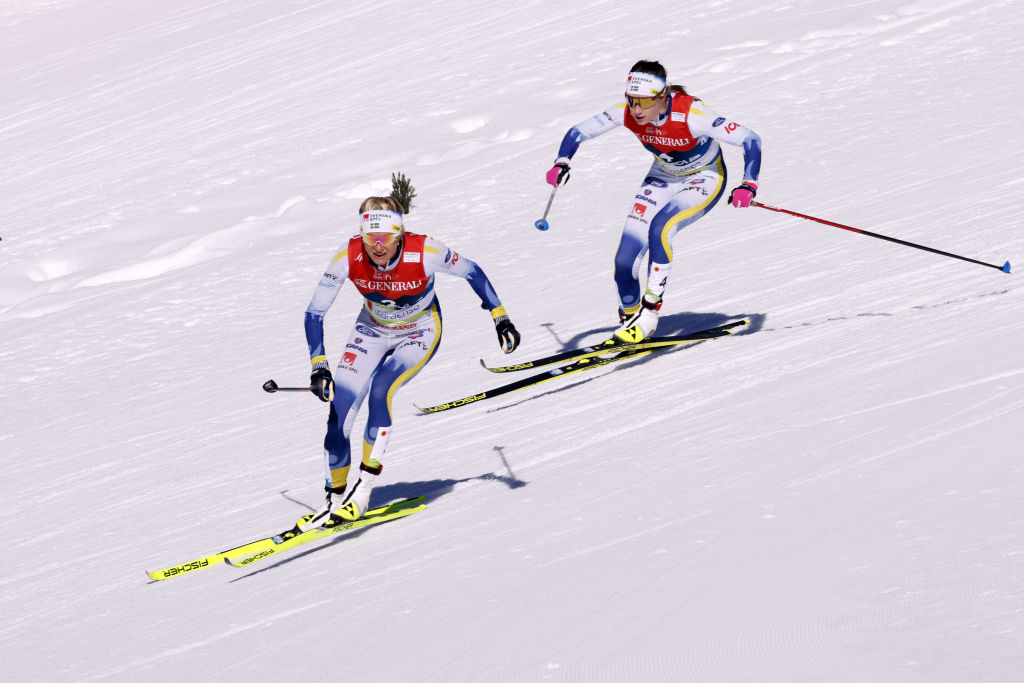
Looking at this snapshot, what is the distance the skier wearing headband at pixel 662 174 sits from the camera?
7.93 metres

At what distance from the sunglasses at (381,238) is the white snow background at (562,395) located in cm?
150

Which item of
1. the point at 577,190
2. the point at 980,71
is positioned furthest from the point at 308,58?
the point at 980,71

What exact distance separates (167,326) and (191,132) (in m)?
9.64

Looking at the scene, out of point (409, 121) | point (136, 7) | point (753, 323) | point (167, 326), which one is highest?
point (136, 7)

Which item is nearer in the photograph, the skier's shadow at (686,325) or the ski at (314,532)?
the ski at (314,532)

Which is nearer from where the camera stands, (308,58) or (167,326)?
(167,326)

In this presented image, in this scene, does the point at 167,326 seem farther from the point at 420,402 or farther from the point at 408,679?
the point at 408,679

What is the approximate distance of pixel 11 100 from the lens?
87.5 feet

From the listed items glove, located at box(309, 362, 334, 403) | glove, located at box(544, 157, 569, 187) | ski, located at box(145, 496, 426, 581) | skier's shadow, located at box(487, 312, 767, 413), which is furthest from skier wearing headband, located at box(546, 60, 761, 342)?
ski, located at box(145, 496, 426, 581)

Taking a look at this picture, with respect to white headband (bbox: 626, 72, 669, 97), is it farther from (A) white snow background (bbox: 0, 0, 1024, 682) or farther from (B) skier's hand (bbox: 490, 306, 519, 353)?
(B) skier's hand (bbox: 490, 306, 519, 353)

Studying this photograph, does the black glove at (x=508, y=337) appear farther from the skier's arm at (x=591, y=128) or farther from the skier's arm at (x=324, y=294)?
the skier's arm at (x=591, y=128)

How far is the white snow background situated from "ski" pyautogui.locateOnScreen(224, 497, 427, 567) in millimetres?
120

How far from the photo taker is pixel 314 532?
21.0ft

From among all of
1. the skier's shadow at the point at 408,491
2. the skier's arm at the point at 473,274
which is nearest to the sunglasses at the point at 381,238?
the skier's arm at the point at 473,274
